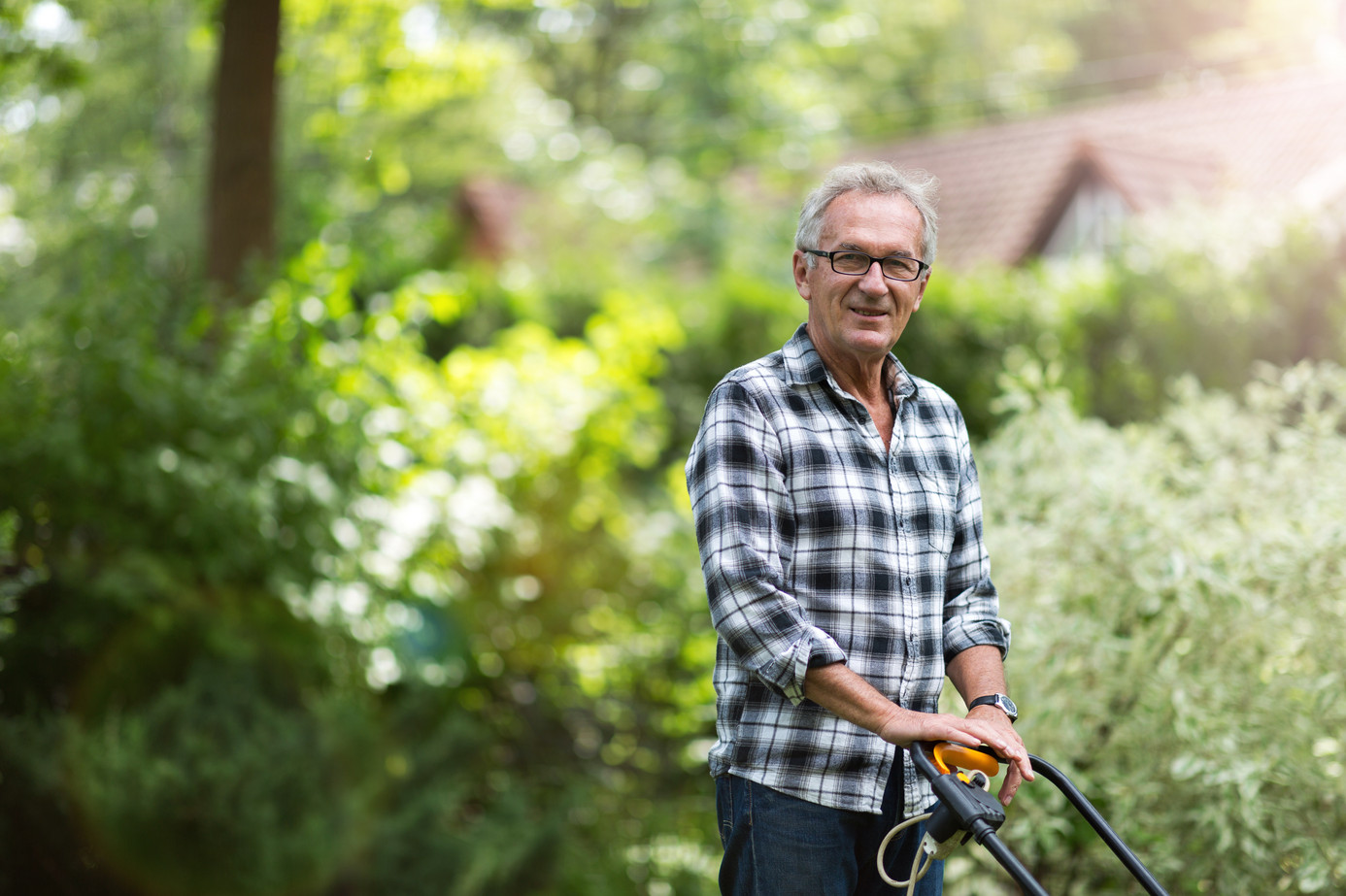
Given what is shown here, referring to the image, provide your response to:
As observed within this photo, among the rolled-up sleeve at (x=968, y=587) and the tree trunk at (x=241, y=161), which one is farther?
the tree trunk at (x=241, y=161)

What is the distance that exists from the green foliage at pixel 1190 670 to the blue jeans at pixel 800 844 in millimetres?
1340

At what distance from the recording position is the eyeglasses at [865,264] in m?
2.12

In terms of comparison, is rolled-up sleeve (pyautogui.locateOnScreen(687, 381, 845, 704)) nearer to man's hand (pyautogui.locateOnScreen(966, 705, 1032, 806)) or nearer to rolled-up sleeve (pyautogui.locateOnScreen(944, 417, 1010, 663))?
man's hand (pyautogui.locateOnScreen(966, 705, 1032, 806))

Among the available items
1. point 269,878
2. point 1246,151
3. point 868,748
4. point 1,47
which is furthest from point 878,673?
point 1246,151

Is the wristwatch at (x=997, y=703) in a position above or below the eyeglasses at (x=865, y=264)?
below

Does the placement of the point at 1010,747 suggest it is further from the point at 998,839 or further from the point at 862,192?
the point at 862,192

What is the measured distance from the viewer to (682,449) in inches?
355

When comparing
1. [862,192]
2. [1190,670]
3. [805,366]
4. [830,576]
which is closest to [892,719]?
[830,576]

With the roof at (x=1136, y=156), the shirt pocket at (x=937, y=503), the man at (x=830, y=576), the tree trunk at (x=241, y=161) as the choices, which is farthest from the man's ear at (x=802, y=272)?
the roof at (x=1136, y=156)

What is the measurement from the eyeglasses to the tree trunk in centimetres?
472

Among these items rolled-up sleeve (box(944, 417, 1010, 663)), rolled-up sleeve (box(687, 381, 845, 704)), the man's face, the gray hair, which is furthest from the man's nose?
rolled-up sleeve (box(944, 417, 1010, 663))

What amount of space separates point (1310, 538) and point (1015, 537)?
33.6 inches

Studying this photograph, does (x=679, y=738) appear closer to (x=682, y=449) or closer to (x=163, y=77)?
(x=682, y=449)

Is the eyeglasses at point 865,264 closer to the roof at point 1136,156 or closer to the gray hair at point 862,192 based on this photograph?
the gray hair at point 862,192
